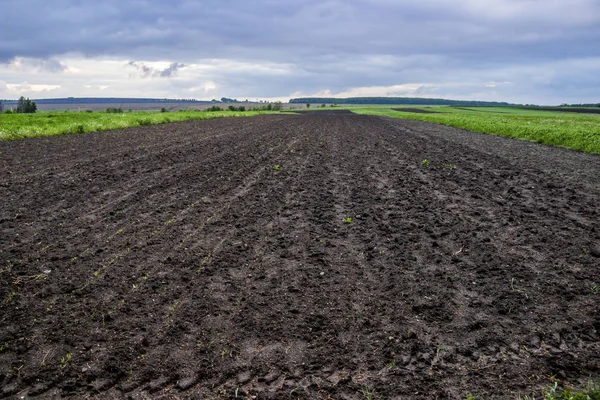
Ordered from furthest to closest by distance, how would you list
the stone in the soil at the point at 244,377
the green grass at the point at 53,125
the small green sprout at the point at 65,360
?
the green grass at the point at 53,125 → the small green sprout at the point at 65,360 → the stone in the soil at the point at 244,377

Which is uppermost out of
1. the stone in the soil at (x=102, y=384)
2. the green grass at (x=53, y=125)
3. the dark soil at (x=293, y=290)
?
the green grass at (x=53, y=125)

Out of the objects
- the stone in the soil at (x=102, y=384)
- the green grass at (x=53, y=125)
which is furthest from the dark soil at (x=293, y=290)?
the green grass at (x=53, y=125)

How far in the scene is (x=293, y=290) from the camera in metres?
5.27

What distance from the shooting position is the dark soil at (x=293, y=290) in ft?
12.2

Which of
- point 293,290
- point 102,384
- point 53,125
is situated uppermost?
point 53,125

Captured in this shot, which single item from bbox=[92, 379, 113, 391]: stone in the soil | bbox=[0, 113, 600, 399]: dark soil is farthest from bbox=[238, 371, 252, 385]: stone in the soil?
bbox=[92, 379, 113, 391]: stone in the soil

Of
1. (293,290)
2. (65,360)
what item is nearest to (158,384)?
(65,360)

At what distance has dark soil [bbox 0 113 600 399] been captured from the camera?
3727 mm

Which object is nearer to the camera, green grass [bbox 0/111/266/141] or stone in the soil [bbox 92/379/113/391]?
stone in the soil [bbox 92/379/113/391]

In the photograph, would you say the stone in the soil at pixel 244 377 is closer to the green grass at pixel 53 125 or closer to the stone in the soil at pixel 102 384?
the stone in the soil at pixel 102 384

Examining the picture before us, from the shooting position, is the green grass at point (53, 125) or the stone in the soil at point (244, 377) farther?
the green grass at point (53, 125)

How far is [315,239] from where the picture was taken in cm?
712

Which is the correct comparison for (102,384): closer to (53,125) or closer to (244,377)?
(244,377)

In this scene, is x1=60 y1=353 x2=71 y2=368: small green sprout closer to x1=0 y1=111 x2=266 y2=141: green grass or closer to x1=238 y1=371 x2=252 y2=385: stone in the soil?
x1=238 y1=371 x2=252 y2=385: stone in the soil
